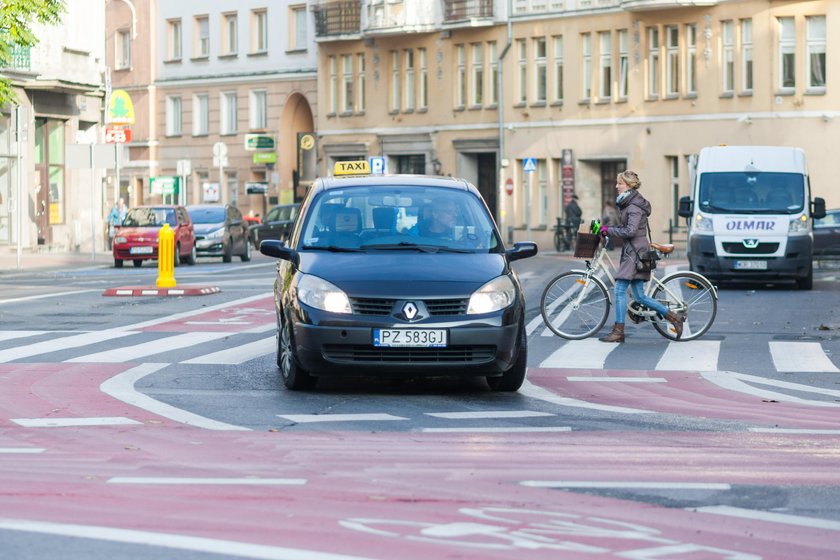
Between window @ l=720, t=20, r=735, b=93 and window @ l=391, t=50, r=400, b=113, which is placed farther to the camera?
window @ l=391, t=50, r=400, b=113

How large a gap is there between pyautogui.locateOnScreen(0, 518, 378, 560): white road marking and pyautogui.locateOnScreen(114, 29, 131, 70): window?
74.6 metres

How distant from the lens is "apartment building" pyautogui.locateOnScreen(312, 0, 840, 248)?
2149 inches

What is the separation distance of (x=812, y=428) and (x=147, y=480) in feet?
14.5

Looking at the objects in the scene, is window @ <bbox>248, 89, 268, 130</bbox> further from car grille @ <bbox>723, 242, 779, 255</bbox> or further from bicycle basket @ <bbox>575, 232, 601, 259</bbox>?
bicycle basket @ <bbox>575, 232, 601, 259</bbox>

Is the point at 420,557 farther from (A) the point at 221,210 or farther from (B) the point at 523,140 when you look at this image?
(B) the point at 523,140

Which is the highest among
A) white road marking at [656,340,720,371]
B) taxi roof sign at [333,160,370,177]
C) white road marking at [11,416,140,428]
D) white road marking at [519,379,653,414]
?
taxi roof sign at [333,160,370,177]

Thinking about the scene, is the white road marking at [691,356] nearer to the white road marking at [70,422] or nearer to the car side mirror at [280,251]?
the car side mirror at [280,251]

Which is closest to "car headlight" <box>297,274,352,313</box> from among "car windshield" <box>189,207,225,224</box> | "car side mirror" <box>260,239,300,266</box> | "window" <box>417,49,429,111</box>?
"car side mirror" <box>260,239,300,266</box>

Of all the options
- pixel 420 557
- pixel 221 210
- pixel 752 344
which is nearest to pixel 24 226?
pixel 221 210

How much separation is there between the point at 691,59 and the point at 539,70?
23.6 ft

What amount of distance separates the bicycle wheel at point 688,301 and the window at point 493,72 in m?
45.2

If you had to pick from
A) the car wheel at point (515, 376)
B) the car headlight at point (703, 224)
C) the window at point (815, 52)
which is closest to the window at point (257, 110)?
the window at point (815, 52)

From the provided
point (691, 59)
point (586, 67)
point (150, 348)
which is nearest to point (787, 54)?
point (691, 59)

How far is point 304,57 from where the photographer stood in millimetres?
73500
